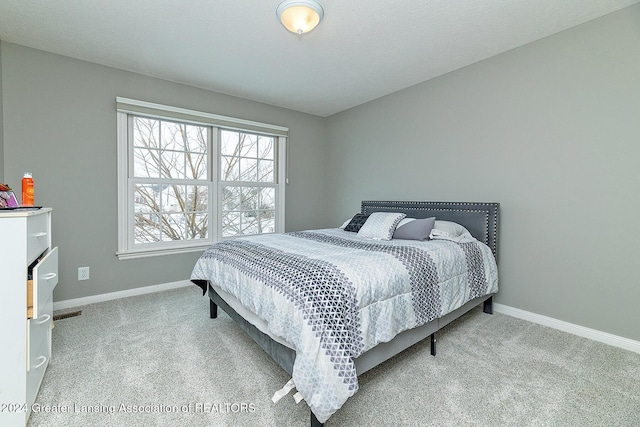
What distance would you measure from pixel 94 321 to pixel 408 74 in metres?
3.86

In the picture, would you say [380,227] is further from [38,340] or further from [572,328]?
[38,340]

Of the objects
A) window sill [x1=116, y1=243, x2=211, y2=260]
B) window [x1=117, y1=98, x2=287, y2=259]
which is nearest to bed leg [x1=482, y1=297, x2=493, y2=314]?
window [x1=117, y1=98, x2=287, y2=259]

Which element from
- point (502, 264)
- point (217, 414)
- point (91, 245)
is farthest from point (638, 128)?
point (91, 245)

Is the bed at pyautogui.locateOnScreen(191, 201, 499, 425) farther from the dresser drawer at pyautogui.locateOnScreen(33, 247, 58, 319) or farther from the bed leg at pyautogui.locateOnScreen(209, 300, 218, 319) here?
the dresser drawer at pyautogui.locateOnScreen(33, 247, 58, 319)

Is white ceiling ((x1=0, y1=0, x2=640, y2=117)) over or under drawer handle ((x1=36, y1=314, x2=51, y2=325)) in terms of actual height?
over

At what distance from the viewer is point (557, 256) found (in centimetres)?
232

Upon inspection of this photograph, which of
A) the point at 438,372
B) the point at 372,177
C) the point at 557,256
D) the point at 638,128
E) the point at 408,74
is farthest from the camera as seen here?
the point at 372,177

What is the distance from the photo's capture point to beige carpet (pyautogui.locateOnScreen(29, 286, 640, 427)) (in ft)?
4.46

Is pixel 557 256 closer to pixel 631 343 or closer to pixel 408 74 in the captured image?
pixel 631 343

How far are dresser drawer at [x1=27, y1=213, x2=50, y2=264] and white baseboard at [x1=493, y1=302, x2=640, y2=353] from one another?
136 inches

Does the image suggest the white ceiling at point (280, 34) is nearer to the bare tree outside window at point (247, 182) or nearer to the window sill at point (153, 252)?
the bare tree outside window at point (247, 182)

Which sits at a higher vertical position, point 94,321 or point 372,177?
point 372,177

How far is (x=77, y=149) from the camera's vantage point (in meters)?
2.69

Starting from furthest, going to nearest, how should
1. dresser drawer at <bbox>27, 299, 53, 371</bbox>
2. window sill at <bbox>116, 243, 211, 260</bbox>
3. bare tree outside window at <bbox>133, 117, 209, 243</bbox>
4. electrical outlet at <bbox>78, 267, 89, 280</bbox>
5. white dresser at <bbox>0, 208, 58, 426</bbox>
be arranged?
bare tree outside window at <bbox>133, 117, 209, 243</bbox>
window sill at <bbox>116, 243, 211, 260</bbox>
electrical outlet at <bbox>78, 267, 89, 280</bbox>
dresser drawer at <bbox>27, 299, 53, 371</bbox>
white dresser at <bbox>0, 208, 58, 426</bbox>
